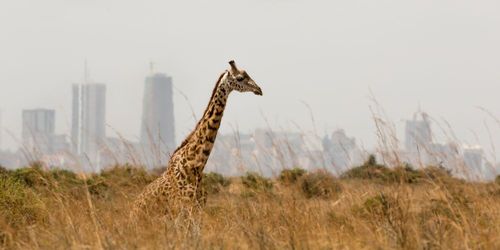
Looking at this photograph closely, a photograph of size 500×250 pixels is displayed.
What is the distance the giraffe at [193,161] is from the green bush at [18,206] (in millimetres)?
1312

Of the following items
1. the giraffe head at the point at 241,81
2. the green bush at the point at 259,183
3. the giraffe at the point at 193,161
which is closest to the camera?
the green bush at the point at 259,183

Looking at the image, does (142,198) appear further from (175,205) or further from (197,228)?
(197,228)

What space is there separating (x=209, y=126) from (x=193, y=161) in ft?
1.75

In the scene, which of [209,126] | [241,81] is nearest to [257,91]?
[241,81]

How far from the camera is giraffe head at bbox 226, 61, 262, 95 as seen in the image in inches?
421

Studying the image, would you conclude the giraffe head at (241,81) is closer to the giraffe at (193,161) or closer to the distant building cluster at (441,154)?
the giraffe at (193,161)

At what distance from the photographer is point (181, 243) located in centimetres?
780

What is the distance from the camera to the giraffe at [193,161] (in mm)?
10164

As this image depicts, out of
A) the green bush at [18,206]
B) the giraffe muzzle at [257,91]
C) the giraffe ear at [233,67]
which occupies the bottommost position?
the green bush at [18,206]

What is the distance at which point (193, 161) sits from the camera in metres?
10.4

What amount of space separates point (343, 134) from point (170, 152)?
226 cm

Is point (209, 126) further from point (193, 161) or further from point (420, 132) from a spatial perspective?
point (420, 132)

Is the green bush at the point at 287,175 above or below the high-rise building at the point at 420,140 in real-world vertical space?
below

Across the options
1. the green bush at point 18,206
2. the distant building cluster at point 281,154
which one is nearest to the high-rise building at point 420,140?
the distant building cluster at point 281,154
